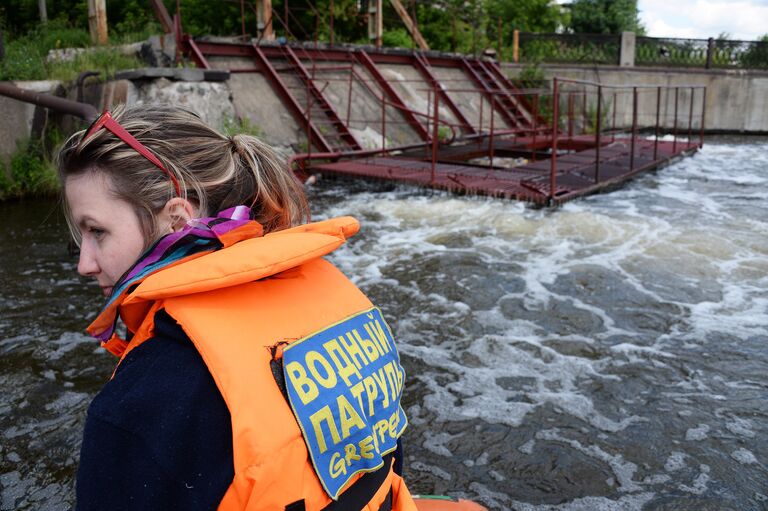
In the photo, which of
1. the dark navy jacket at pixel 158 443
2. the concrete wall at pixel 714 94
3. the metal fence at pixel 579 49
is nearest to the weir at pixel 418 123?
the concrete wall at pixel 714 94

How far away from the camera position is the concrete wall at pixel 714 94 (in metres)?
17.4

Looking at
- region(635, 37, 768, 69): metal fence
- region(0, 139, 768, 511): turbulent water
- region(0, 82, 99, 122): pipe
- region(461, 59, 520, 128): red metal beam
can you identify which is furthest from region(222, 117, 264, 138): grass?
region(635, 37, 768, 69): metal fence

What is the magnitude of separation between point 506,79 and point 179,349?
1552 cm

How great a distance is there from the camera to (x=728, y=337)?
4633mm

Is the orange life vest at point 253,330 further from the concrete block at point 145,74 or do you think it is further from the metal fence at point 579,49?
the metal fence at point 579,49

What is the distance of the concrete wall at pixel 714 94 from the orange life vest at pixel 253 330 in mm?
16762

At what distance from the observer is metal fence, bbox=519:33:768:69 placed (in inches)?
722

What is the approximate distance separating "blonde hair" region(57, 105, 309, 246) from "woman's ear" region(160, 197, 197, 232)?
10mm

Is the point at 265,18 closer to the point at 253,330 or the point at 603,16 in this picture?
the point at 253,330

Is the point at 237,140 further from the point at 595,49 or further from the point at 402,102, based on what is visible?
the point at 595,49

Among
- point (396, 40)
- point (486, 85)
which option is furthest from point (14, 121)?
point (396, 40)

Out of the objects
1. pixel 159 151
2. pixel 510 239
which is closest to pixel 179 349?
pixel 159 151

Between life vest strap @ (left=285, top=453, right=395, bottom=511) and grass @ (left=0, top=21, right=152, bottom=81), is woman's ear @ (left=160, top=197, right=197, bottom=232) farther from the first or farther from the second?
grass @ (left=0, top=21, right=152, bottom=81)

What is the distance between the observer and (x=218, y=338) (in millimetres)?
1085
